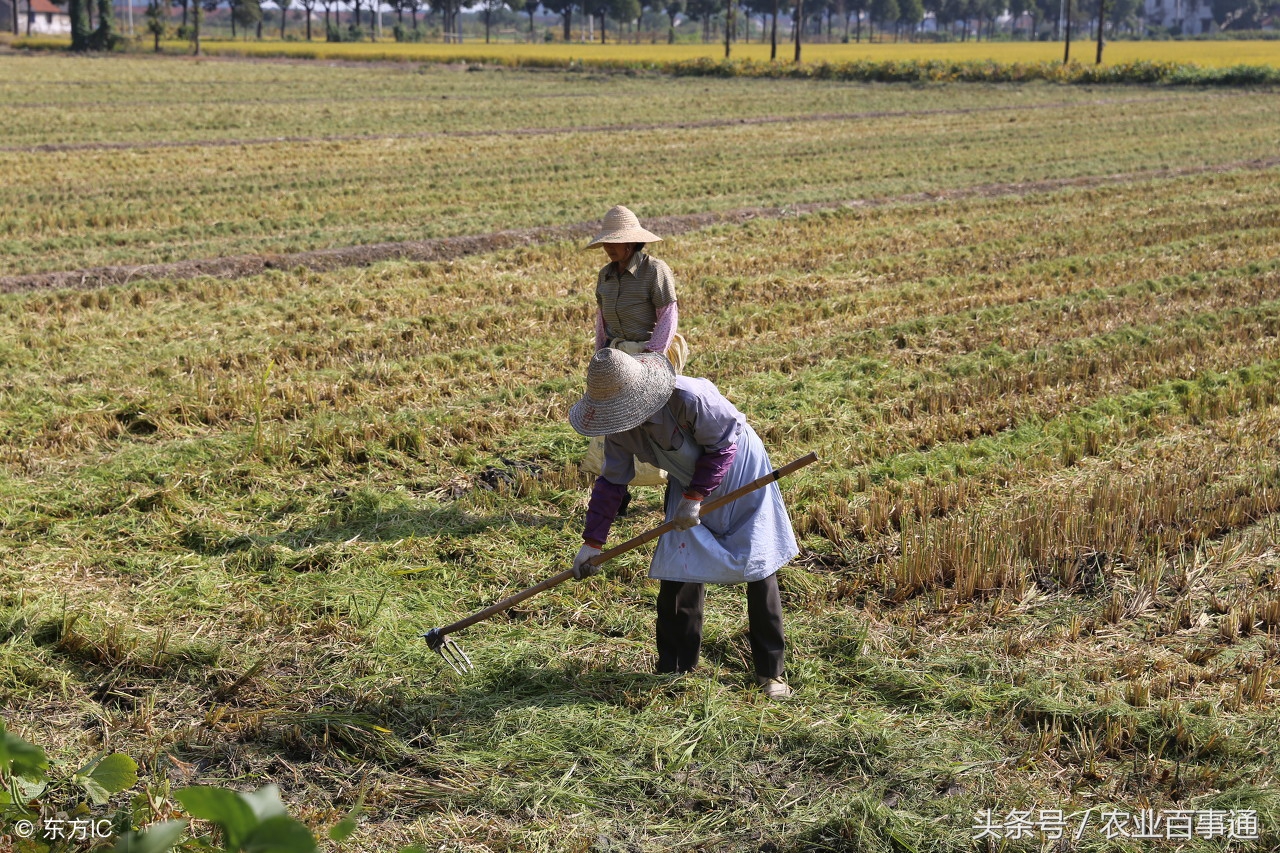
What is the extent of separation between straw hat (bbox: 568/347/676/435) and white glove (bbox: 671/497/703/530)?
371mm

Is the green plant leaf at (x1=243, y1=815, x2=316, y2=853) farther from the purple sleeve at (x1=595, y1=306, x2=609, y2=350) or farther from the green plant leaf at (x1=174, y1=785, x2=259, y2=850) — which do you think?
the purple sleeve at (x1=595, y1=306, x2=609, y2=350)

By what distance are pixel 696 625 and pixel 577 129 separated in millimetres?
25692

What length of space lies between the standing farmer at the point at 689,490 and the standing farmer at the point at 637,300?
1468mm

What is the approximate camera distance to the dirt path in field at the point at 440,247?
12289mm

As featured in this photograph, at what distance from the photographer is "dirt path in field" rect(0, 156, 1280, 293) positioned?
40.3 feet

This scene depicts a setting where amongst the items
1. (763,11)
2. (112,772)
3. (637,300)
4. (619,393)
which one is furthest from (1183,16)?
(112,772)

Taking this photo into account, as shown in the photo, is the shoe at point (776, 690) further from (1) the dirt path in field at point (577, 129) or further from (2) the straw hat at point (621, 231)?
(1) the dirt path in field at point (577, 129)

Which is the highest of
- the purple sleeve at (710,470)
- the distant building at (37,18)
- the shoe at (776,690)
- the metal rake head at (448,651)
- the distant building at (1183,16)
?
the distant building at (1183,16)

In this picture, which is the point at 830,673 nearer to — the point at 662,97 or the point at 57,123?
the point at 57,123

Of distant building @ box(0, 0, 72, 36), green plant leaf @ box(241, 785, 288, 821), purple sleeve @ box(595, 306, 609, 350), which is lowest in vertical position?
green plant leaf @ box(241, 785, 288, 821)

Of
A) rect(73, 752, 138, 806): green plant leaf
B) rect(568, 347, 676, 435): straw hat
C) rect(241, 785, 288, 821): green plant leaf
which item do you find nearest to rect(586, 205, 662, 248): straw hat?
rect(568, 347, 676, 435): straw hat

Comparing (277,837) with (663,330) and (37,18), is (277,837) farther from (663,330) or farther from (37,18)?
(37,18)

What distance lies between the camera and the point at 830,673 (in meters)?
4.80

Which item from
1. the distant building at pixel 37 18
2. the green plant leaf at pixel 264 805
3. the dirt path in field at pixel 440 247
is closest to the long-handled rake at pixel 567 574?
the green plant leaf at pixel 264 805
